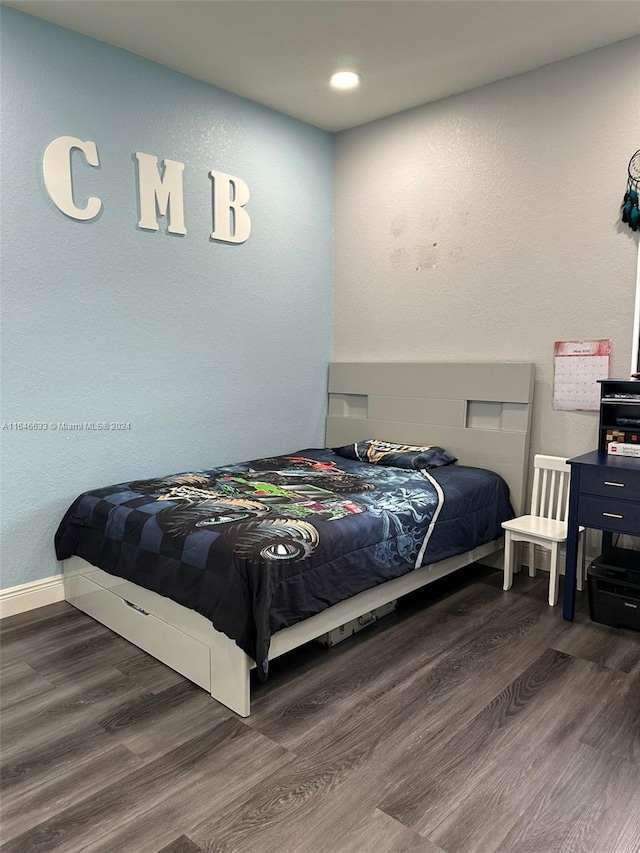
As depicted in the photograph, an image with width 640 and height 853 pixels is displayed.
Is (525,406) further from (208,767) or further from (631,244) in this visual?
(208,767)

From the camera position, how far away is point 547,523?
3.07 m

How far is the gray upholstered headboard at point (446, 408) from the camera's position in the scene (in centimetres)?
333

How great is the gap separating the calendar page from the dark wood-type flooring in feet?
3.86

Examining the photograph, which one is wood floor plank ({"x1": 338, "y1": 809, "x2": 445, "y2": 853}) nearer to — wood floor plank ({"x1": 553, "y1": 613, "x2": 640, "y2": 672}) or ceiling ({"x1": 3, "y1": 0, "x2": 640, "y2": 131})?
wood floor plank ({"x1": 553, "y1": 613, "x2": 640, "y2": 672})

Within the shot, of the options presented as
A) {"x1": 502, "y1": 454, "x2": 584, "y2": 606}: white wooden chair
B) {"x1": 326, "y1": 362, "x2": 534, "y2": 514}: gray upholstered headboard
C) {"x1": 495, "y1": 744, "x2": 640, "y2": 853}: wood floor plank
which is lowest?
{"x1": 495, "y1": 744, "x2": 640, "y2": 853}: wood floor plank

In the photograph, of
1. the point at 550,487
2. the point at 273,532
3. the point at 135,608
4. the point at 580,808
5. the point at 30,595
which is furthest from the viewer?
the point at 550,487

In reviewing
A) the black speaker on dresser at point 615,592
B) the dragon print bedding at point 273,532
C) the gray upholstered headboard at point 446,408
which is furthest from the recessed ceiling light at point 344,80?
the black speaker on dresser at point 615,592

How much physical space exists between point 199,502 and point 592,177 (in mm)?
2547

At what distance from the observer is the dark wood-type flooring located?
1525 mm

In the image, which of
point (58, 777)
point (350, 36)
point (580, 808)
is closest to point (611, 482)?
point (580, 808)

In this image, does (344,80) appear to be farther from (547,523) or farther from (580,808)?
(580,808)

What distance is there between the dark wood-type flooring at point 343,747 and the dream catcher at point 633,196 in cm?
193

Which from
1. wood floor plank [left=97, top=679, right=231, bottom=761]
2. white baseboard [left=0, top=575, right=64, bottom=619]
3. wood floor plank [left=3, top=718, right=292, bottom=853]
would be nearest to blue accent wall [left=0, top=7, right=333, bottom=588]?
white baseboard [left=0, top=575, right=64, bottom=619]

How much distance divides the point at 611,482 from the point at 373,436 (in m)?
1.72
